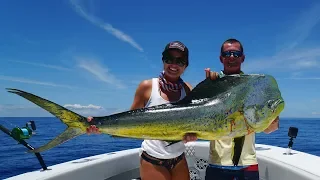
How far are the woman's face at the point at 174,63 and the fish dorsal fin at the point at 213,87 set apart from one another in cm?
44

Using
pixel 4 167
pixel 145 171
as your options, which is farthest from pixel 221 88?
pixel 4 167

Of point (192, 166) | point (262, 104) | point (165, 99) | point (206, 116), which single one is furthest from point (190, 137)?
point (192, 166)

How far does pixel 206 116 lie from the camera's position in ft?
6.39

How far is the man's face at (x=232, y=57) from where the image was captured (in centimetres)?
243

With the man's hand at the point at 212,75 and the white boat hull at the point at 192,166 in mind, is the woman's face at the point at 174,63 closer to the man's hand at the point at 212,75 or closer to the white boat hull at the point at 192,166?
the man's hand at the point at 212,75

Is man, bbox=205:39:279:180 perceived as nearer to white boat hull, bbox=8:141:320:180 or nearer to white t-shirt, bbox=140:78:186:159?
white t-shirt, bbox=140:78:186:159

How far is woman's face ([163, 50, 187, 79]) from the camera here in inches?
98.0

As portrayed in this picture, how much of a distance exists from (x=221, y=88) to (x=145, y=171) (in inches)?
39.0

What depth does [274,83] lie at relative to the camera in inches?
78.9

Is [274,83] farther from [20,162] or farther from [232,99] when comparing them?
[20,162]

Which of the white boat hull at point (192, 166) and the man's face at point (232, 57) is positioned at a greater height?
the man's face at point (232, 57)

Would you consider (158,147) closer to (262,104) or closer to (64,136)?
(64,136)

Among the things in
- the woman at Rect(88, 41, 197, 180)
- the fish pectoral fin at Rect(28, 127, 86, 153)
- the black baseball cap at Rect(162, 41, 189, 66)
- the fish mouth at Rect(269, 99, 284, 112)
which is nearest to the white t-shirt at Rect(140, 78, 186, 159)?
the woman at Rect(88, 41, 197, 180)

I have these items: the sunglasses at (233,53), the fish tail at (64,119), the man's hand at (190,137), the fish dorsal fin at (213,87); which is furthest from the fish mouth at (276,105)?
the fish tail at (64,119)
